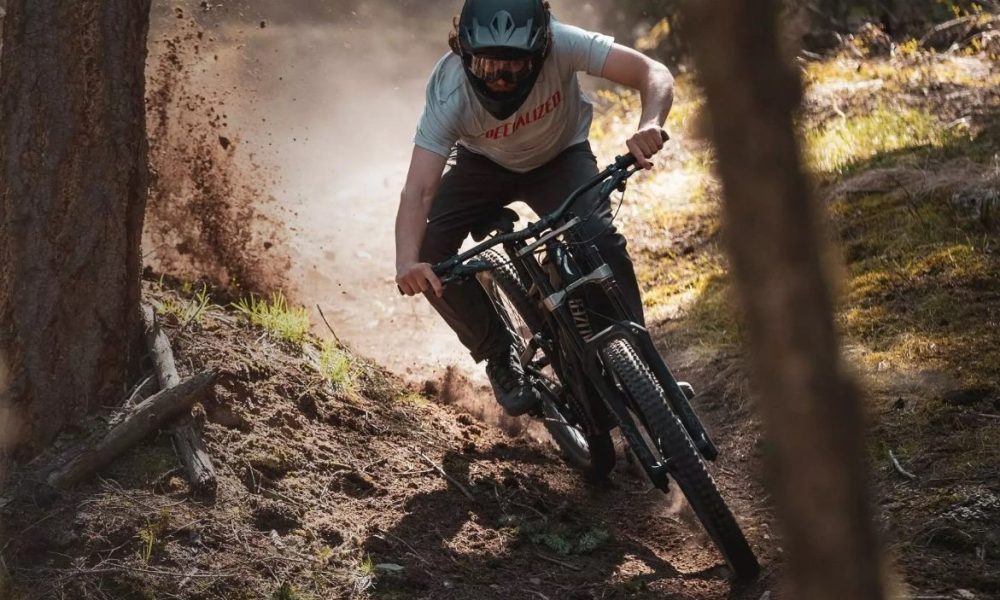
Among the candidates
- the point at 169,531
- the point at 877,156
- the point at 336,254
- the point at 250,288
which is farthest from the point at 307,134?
the point at 169,531

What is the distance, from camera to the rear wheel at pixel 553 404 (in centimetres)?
545

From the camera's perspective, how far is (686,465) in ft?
13.7

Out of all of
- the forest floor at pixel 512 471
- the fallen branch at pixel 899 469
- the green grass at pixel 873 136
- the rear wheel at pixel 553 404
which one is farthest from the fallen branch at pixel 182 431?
the green grass at pixel 873 136

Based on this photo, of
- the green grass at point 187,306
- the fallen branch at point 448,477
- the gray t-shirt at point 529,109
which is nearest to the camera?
the gray t-shirt at point 529,109

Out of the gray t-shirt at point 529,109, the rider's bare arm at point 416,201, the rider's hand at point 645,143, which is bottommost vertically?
the rider's bare arm at point 416,201

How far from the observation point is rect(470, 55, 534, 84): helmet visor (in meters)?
4.77

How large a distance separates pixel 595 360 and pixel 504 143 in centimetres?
131

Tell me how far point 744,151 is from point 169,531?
337cm

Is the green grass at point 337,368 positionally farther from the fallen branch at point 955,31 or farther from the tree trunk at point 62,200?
the fallen branch at point 955,31

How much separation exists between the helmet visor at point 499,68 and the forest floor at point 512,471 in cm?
158

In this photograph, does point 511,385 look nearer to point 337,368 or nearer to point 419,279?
point 337,368

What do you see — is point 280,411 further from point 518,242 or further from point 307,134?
point 307,134

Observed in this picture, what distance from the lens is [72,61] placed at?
4629 mm

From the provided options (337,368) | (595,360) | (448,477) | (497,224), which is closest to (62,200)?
(337,368)
